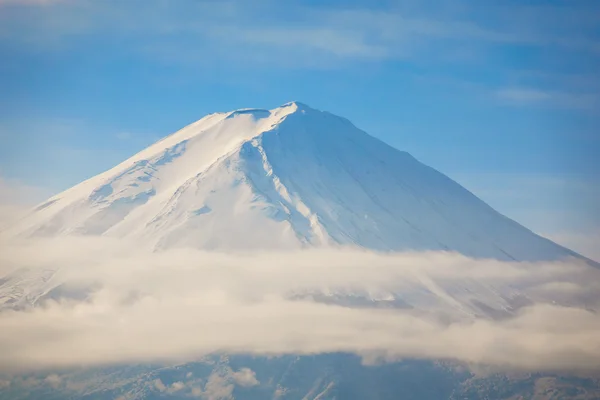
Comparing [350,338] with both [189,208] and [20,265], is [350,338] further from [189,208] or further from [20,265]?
[20,265]

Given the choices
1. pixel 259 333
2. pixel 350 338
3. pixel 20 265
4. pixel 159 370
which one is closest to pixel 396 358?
pixel 350 338

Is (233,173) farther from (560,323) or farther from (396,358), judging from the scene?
(560,323)

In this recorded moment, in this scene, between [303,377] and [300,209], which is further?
[300,209]

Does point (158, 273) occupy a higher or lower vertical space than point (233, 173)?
lower

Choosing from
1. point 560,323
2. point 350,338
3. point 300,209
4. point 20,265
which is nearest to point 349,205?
point 300,209

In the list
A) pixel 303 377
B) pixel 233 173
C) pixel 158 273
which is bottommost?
pixel 303 377

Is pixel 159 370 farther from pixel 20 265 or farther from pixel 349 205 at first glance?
pixel 349 205

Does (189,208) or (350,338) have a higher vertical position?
(189,208)

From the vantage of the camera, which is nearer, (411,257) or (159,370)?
(159,370)
